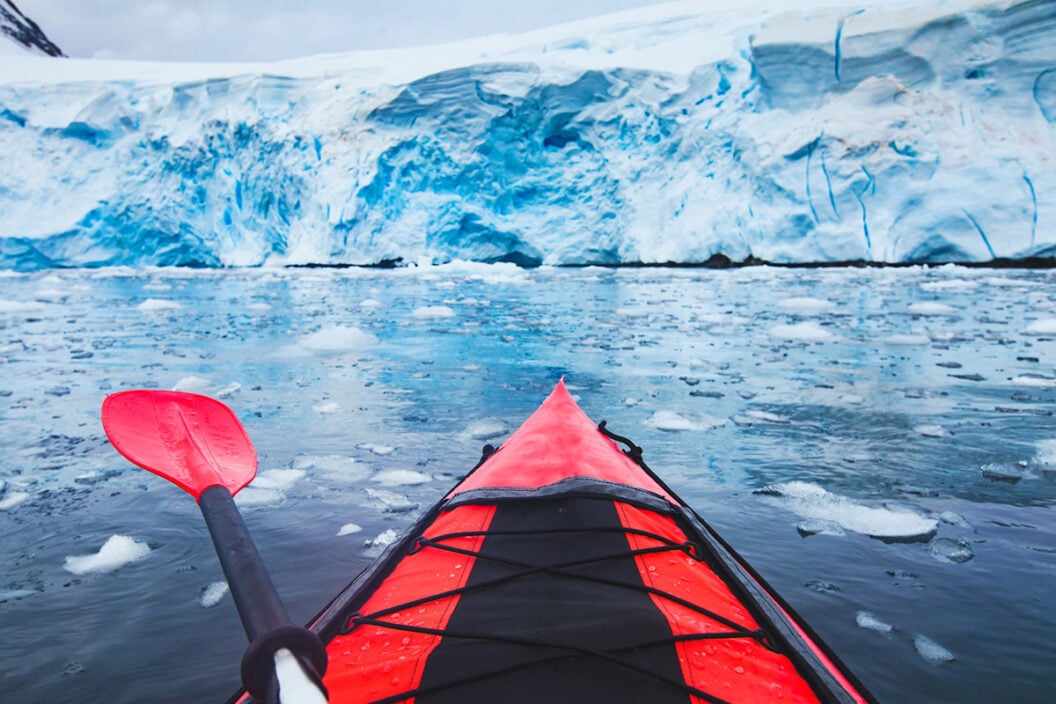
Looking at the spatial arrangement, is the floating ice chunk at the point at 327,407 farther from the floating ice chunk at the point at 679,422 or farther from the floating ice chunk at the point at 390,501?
the floating ice chunk at the point at 679,422

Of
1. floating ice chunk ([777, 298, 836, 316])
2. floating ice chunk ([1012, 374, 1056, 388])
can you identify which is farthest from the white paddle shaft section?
Result: floating ice chunk ([777, 298, 836, 316])

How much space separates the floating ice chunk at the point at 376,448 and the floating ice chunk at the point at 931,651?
6.55 ft

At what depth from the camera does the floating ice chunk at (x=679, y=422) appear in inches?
122

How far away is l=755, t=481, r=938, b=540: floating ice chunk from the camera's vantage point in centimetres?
192

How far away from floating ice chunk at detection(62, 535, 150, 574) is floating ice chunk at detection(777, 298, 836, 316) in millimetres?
7134

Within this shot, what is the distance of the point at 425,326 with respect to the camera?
696 cm

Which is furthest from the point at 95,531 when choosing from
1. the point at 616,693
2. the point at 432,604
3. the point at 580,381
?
the point at 580,381

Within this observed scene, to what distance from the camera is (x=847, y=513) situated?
207cm

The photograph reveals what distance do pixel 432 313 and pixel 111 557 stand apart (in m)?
6.22

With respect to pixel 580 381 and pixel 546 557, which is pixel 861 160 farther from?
pixel 546 557

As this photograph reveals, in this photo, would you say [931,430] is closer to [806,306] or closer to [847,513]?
[847,513]

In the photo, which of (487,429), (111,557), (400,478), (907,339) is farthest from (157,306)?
(907,339)

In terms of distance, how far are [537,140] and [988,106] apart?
10.2 m

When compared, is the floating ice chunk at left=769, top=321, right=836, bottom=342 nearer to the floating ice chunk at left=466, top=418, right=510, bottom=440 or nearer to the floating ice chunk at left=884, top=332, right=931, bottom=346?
the floating ice chunk at left=884, top=332, right=931, bottom=346
